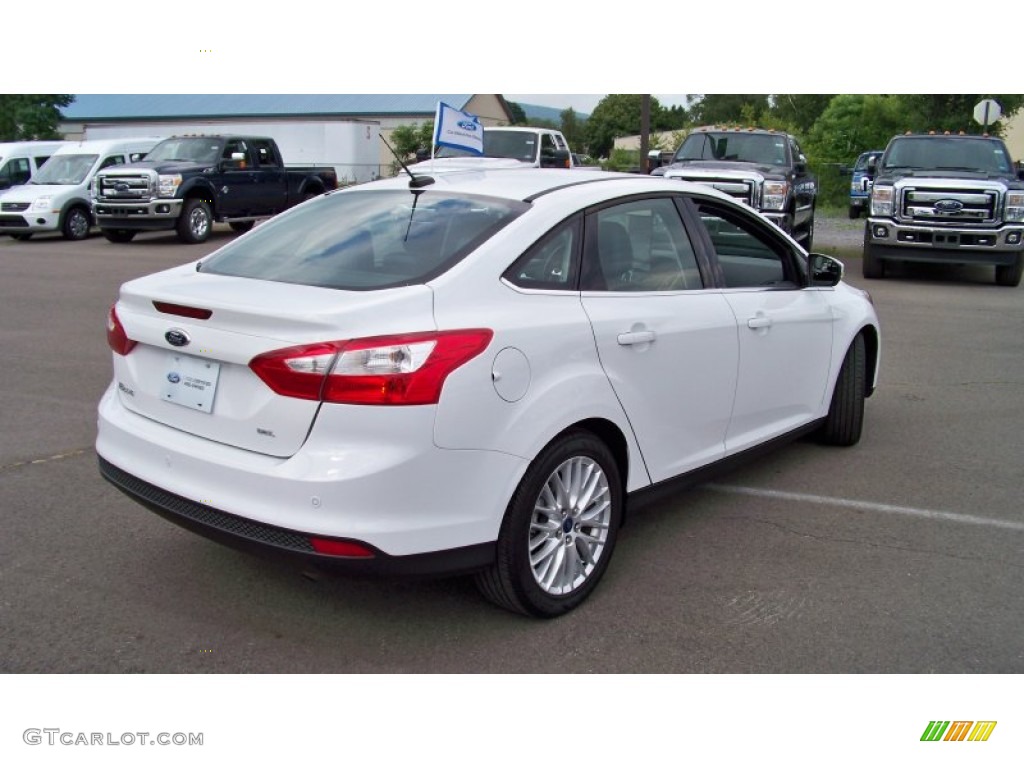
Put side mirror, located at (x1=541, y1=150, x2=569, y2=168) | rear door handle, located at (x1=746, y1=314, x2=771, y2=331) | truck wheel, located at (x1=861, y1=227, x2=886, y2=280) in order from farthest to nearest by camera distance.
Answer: side mirror, located at (x1=541, y1=150, x2=569, y2=168) < truck wheel, located at (x1=861, y1=227, x2=886, y2=280) < rear door handle, located at (x1=746, y1=314, x2=771, y2=331)

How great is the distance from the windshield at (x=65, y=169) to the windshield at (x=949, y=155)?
16466 millimetres

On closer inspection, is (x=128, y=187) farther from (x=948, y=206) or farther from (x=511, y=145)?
(x=948, y=206)

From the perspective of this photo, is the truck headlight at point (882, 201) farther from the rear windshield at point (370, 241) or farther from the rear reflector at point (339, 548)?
the rear reflector at point (339, 548)

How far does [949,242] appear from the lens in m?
14.4

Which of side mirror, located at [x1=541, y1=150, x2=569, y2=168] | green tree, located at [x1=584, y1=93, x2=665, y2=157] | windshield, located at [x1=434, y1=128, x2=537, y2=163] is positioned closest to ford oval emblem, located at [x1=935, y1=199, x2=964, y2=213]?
side mirror, located at [x1=541, y1=150, x2=569, y2=168]

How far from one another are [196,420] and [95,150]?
20803mm

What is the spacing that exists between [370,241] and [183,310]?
0.80 m

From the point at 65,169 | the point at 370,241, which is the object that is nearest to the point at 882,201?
the point at 370,241

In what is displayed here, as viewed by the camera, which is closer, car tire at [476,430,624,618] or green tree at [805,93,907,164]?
car tire at [476,430,624,618]

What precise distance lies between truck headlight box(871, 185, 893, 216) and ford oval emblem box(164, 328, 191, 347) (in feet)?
43.1

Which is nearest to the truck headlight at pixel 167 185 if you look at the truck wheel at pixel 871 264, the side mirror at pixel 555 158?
the side mirror at pixel 555 158

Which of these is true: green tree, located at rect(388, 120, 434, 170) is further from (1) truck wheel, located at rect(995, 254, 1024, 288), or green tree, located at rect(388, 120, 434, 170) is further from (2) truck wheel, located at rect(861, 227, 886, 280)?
(1) truck wheel, located at rect(995, 254, 1024, 288)

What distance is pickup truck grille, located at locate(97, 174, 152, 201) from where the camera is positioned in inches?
757
